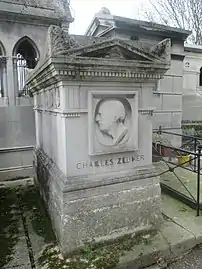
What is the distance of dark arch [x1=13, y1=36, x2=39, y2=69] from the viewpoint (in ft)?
19.7

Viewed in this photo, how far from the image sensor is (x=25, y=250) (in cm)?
297

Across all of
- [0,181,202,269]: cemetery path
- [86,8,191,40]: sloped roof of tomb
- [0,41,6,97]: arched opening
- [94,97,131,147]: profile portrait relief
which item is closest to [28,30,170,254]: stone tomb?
[94,97,131,147]: profile portrait relief

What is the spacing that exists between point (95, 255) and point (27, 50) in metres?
5.71

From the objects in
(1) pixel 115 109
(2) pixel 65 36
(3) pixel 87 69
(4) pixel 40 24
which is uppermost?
(4) pixel 40 24

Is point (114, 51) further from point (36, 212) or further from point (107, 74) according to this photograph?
point (36, 212)

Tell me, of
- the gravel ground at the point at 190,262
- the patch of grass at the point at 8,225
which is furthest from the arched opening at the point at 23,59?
the gravel ground at the point at 190,262

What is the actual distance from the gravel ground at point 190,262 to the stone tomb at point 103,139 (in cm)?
55

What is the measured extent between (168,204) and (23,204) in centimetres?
266

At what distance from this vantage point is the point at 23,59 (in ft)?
21.0

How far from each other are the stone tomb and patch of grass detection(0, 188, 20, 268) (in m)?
0.63

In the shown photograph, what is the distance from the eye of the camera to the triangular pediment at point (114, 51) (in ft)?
8.58

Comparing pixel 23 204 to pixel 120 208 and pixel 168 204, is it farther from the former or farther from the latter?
pixel 168 204

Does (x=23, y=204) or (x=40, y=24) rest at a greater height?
(x=40, y=24)

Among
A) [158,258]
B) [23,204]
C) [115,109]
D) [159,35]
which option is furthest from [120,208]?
[159,35]
